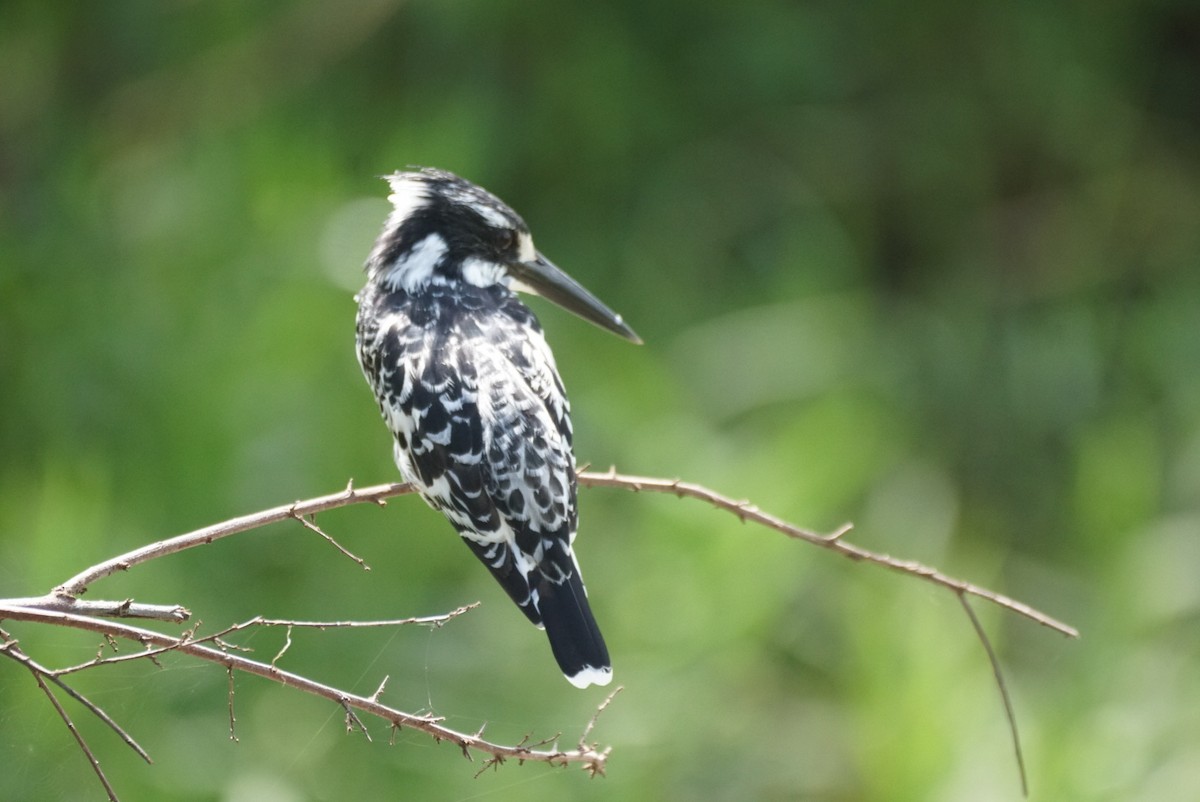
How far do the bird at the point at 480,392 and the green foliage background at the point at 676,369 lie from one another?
0.56 meters

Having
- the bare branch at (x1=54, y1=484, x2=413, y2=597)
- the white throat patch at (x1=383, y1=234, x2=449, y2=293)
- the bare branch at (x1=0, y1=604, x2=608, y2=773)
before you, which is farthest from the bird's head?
the bare branch at (x1=0, y1=604, x2=608, y2=773)

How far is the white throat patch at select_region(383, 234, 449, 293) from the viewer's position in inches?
85.2

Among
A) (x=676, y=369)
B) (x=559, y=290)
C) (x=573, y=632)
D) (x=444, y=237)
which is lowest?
(x=676, y=369)

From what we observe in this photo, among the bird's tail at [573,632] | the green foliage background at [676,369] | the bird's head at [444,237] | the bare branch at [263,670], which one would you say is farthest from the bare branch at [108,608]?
the bird's head at [444,237]

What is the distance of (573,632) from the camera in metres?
1.69

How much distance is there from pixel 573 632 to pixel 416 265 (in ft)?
2.43

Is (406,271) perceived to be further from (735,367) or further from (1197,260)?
(1197,260)

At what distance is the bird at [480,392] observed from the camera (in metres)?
1.73

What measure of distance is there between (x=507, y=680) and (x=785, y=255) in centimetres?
179

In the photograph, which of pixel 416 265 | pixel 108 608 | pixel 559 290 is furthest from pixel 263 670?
pixel 559 290

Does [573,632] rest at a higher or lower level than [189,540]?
lower

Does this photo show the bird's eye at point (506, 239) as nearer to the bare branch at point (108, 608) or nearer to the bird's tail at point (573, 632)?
the bird's tail at point (573, 632)

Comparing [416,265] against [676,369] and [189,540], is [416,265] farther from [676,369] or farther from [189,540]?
[676,369]

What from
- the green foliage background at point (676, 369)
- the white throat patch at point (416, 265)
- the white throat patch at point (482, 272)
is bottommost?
the green foliage background at point (676, 369)
